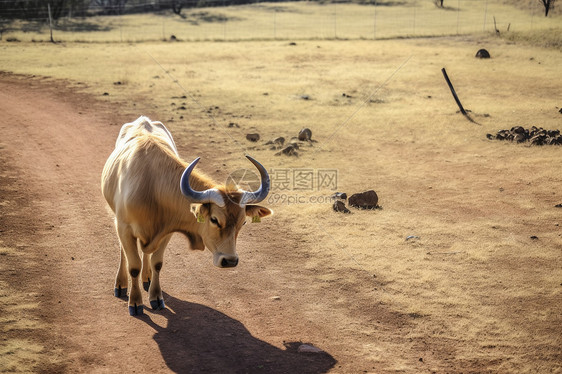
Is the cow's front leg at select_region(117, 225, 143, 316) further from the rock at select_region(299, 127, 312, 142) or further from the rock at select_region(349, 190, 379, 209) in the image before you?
the rock at select_region(299, 127, 312, 142)

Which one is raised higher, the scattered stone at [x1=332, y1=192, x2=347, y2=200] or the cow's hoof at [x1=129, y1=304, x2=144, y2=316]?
the scattered stone at [x1=332, y1=192, x2=347, y2=200]

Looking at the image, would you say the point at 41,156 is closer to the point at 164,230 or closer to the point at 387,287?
the point at 164,230

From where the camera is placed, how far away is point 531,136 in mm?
17188

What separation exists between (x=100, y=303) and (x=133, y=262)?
95 centimetres

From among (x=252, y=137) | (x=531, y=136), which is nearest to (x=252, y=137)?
(x=252, y=137)

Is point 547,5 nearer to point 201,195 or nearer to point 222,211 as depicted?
point 222,211

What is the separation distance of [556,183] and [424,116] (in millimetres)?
6388

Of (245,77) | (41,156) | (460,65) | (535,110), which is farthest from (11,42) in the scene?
(535,110)

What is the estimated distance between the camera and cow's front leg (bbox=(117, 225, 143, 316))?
824cm

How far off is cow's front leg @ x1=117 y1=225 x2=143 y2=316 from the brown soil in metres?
0.16

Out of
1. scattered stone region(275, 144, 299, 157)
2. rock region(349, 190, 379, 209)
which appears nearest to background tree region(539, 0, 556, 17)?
scattered stone region(275, 144, 299, 157)

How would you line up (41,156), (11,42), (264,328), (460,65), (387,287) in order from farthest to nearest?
(11,42) → (460,65) → (41,156) → (387,287) → (264,328)

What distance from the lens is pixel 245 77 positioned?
25.6 m

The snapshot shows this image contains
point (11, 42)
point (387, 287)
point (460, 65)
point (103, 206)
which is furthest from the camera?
point (11, 42)
